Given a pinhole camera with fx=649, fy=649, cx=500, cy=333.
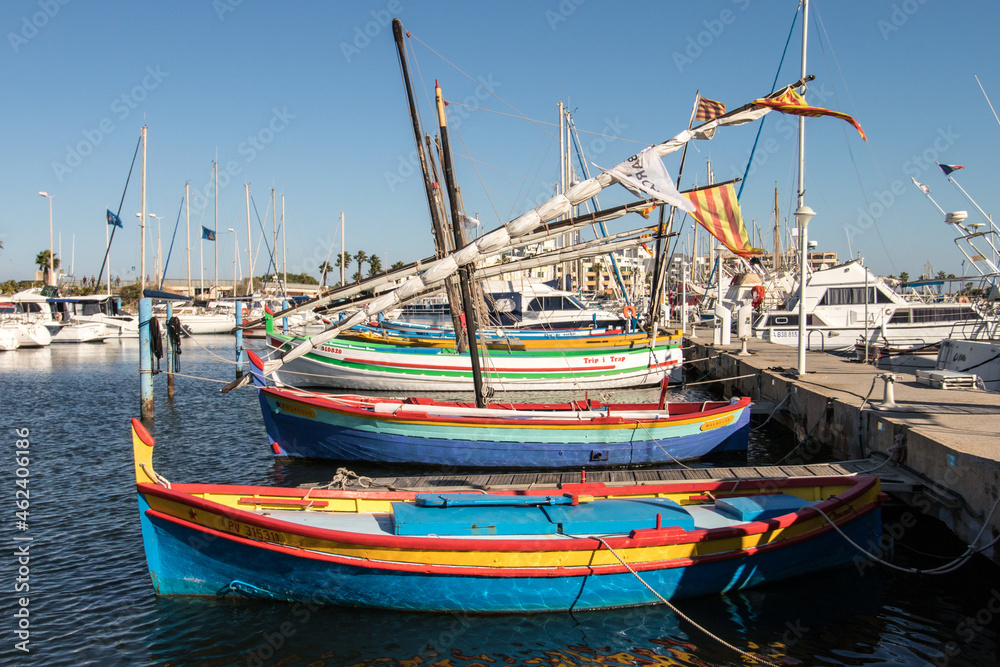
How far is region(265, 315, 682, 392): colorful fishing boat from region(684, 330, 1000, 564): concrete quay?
4292 mm

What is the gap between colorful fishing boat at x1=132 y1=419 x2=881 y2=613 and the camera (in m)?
7.95

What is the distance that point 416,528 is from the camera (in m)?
8.14

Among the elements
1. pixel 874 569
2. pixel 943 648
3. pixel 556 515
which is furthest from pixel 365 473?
pixel 943 648

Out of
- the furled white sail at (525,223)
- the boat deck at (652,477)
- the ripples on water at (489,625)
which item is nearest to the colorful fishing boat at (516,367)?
the furled white sail at (525,223)

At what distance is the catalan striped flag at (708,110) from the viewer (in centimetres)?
1316

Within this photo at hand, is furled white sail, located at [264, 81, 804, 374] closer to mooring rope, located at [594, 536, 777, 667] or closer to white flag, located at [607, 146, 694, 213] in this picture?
white flag, located at [607, 146, 694, 213]

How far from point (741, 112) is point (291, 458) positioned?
12.5 m

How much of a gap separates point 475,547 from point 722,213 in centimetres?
813

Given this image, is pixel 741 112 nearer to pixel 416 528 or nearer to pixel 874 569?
pixel 874 569

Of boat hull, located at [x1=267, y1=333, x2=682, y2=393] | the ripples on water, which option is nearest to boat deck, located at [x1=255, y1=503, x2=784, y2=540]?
the ripples on water

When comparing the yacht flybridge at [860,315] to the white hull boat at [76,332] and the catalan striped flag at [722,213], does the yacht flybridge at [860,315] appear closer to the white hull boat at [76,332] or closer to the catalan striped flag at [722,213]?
the catalan striped flag at [722,213]

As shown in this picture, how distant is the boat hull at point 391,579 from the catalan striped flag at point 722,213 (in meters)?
5.81

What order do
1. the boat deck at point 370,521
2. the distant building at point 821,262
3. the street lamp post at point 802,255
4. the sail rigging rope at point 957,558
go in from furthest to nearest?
the distant building at point 821,262 < the street lamp post at point 802,255 < the boat deck at point 370,521 < the sail rigging rope at point 957,558

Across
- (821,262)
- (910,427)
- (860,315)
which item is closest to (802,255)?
(910,427)
